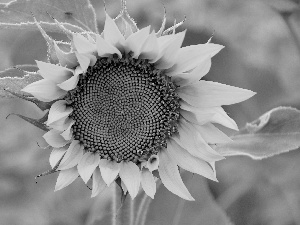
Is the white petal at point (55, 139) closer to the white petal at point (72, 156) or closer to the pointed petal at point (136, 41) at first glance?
the white petal at point (72, 156)

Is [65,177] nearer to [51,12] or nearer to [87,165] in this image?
[87,165]

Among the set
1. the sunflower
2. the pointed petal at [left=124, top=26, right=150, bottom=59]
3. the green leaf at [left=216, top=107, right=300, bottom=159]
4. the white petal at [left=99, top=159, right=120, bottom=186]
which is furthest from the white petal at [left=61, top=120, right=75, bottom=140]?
the green leaf at [left=216, top=107, right=300, bottom=159]

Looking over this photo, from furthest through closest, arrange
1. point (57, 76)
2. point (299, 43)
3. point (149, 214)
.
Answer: point (149, 214), point (299, 43), point (57, 76)

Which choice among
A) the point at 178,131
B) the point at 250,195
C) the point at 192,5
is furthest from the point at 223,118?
the point at 192,5

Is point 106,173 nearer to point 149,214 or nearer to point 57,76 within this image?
point 57,76

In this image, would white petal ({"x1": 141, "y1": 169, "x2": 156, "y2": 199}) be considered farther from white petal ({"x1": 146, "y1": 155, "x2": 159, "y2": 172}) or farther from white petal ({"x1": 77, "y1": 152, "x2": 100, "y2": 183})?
white petal ({"x1": 77, "y1": 152, "x2": 100, "y2": 183})

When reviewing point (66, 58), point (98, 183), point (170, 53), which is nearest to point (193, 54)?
point (170, 53)
